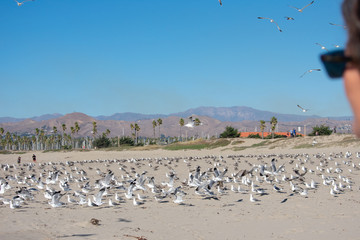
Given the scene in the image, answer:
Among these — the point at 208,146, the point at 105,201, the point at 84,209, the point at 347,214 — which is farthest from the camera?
the point at 208,146

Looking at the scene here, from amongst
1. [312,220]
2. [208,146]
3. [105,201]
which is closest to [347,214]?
[312,220]

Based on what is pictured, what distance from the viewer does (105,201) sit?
591 inches

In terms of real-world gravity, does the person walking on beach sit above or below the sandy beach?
above

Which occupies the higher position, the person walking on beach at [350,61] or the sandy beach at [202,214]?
the person walking on beach at [350,61]

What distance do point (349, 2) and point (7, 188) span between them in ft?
60.3

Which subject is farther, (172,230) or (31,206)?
(31,206)

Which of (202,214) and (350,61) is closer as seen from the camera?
(350,61)

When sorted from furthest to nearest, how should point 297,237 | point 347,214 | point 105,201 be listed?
point 105,201, point 347,214, point 297,237

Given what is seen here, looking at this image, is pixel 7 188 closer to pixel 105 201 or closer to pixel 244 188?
pixel 105 201

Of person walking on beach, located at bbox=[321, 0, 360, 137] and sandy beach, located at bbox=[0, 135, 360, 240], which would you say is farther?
sandy beach, located at bbox=[0, 135, 360, 240]

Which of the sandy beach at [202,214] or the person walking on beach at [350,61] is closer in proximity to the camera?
the person walking on beach at [350,61]

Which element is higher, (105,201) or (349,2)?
(349,2)

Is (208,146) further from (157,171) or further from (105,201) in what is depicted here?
(105,201)

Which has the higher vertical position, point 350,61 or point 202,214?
point 350,61
